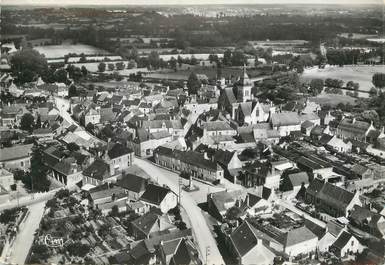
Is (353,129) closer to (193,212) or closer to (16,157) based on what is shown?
(193,212)

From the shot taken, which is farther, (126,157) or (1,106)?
(1,106)

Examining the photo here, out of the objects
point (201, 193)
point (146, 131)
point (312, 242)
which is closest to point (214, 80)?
point (146, 131)

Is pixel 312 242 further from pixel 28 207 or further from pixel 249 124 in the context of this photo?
pixel 249 124

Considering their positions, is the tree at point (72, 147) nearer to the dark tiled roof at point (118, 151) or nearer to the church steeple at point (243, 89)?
the dark tiled roof at point (118, 151)

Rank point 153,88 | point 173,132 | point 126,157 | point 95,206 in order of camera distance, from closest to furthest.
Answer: point 95,206, point 126,157, point 173,132, point 153,88

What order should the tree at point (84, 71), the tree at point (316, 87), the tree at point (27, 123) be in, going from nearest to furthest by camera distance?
the tree at point (27, 123), the tree at point (316, 87), the tree at point (84, 71)

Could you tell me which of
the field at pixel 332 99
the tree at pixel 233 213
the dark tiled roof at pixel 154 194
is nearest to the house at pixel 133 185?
the dark tiled roof at pixel 154 194

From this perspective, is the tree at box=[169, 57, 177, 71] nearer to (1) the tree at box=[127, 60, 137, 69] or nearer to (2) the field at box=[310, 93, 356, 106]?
(1) the tree at box=[127, 60, 137, 69]
